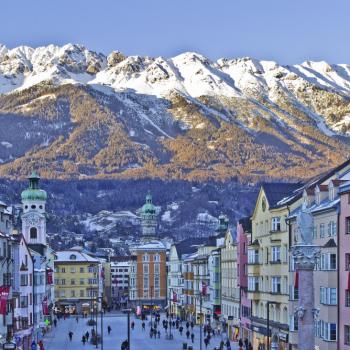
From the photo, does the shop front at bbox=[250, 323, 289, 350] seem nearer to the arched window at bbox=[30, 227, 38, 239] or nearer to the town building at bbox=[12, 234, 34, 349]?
the town building at bbox=[12, 234, 34, 349]

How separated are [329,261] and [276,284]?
1812 centimetres

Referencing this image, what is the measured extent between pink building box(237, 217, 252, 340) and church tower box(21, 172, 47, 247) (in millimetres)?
56294

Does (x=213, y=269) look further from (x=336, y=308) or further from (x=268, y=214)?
(x=336, y=308)

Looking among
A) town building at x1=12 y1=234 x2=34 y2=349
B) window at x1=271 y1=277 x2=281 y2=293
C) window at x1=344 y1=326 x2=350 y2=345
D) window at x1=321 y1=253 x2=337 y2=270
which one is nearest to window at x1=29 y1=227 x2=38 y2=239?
town building at x1=12 y1=234 x2=34 y2=349

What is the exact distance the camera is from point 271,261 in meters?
84.5

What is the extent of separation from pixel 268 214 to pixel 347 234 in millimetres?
22545

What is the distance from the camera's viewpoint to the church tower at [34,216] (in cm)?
16162

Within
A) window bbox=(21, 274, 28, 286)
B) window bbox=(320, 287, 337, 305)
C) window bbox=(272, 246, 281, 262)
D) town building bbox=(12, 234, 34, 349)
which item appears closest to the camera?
window bbox=(320, 287, 337, 305)

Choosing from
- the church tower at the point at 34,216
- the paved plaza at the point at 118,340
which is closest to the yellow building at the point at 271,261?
the paved plaza at the point at 118,340

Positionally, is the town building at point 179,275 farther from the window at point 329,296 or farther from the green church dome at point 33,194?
the window at point 329,296

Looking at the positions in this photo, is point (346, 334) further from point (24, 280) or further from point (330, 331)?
point (24, 280)

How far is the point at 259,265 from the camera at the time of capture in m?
89.7

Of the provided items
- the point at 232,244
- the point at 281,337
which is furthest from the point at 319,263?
the point at 232,244

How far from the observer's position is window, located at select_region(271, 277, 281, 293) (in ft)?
271
